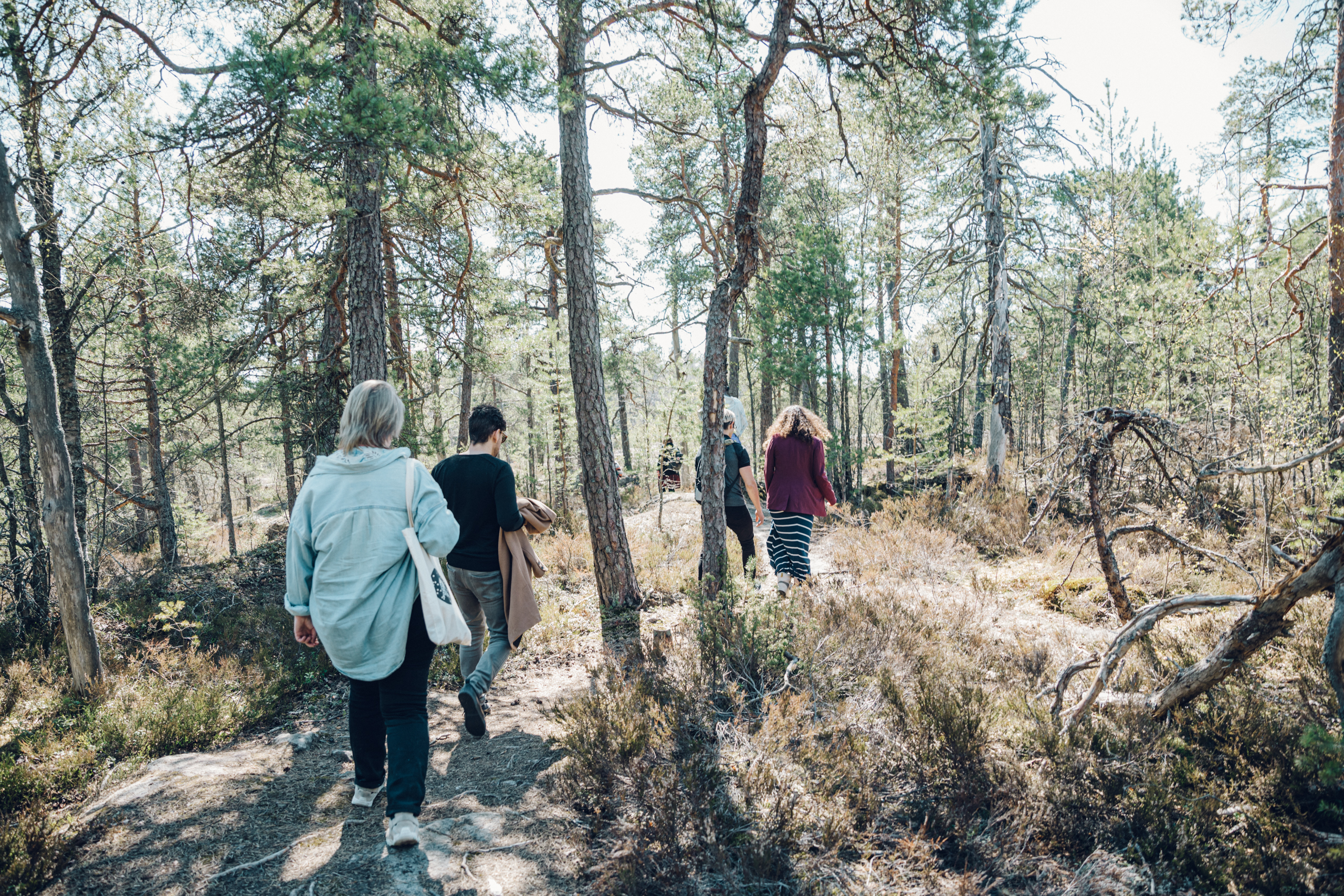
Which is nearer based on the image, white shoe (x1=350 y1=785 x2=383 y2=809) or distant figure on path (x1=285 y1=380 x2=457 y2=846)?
distant figure on path (x1=285 y1=380 x2=457 y2=846)

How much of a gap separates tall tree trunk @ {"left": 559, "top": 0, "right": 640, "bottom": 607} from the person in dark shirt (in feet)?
7.18

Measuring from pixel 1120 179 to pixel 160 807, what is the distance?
792 inches

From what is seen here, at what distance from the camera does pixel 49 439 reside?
184 inches

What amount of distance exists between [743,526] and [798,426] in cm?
130

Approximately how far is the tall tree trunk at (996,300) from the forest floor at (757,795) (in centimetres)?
669

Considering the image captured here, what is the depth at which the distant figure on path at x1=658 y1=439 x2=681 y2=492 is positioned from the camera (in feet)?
38.3

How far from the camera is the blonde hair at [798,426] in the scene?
6.01 m

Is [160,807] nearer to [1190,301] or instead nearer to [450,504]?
[450,504]

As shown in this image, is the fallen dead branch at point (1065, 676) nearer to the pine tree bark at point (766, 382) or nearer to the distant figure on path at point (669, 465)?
the distant figure on path at point (669, 465)

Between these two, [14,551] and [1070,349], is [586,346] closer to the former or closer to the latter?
[14,551]

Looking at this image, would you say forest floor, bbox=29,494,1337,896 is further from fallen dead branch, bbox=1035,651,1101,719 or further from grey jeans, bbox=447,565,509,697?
grey jeans, bbox=447,565,509,697

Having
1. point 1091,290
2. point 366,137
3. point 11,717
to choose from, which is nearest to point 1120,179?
point 1091,290

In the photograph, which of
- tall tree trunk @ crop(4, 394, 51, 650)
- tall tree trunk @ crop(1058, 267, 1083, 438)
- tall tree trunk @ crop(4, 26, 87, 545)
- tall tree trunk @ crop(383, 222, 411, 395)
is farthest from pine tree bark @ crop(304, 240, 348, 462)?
tall tree trunk @ crop(1058, 267, 1083, 438)

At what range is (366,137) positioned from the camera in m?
4.85
